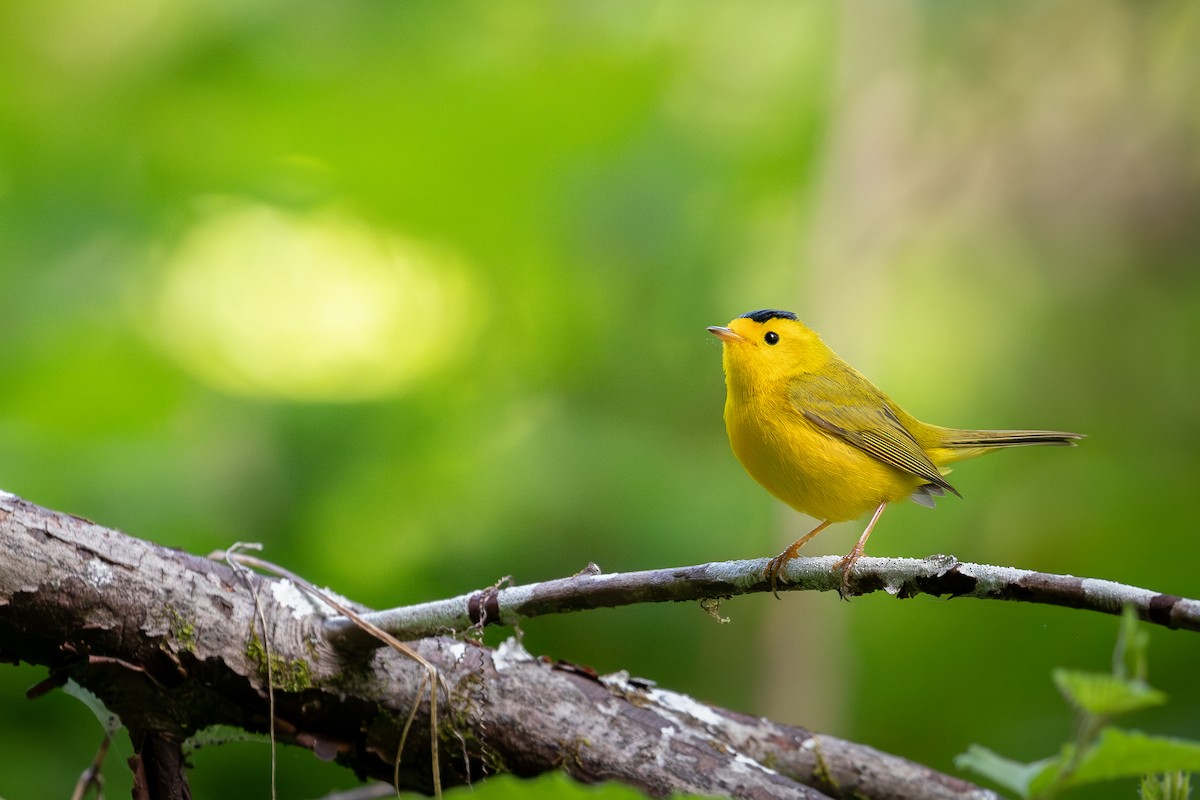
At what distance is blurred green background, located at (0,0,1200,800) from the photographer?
179 inches

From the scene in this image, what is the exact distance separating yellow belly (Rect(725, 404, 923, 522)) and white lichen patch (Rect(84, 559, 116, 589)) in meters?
1.87

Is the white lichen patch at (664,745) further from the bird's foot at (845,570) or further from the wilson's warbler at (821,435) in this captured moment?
the wilson's warbler at (821,435)

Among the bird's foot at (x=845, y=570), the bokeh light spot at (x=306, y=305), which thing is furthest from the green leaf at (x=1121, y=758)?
the bokeh light spot at (x=306, y=305)

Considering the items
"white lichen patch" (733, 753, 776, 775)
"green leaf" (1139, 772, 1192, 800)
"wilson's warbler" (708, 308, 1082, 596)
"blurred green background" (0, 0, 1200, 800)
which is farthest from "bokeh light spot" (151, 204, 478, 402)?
"green leaf" (1139, 772, 1192, 800)

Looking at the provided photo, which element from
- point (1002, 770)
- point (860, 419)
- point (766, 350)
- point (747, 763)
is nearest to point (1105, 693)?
point (1002, 770)

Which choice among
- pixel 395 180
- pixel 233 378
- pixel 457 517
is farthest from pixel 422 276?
pixel 457 517

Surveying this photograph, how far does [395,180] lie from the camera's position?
5652 mm

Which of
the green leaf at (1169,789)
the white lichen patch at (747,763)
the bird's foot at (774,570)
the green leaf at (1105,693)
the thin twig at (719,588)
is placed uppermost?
the bird's foot at (774,570)

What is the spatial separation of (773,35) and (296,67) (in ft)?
9.74

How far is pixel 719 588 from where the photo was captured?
198cm

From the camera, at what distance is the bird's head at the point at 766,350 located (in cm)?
355

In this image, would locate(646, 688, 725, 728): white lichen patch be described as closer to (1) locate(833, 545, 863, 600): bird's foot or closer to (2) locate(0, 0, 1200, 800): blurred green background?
(1) locate(833, 545, 863, 600): bird's foot

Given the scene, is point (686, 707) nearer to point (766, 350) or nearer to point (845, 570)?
point (845, 570)

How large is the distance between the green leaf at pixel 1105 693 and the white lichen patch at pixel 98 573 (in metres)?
1.79
